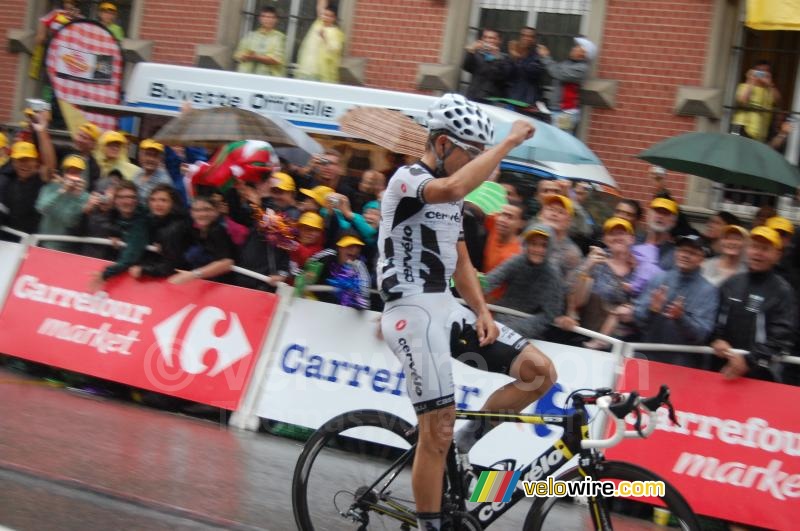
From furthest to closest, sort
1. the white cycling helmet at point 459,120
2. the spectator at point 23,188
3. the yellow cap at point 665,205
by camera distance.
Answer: the spectator at point 23,188
the yellow cap at point 665,205
the white cycling helmet at point 459,120

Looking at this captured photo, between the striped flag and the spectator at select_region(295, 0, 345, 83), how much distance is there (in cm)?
1025

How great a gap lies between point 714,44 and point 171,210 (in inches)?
263

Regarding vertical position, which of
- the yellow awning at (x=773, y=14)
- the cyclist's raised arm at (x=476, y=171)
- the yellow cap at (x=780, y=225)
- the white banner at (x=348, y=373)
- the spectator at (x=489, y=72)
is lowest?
the white banner at (x=348, y=373)

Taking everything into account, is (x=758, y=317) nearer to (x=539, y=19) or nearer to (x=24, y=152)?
(x=24, y=152)

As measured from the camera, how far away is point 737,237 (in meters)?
8.54

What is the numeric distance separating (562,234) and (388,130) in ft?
7.56

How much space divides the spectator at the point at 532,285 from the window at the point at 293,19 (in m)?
8.52

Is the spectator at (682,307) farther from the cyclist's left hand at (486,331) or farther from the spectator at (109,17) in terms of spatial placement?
the spectator at (109,17)

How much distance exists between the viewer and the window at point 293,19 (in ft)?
53.1

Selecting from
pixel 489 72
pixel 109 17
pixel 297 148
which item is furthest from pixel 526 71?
pixel 109 17

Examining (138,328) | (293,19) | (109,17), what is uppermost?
(293,19)

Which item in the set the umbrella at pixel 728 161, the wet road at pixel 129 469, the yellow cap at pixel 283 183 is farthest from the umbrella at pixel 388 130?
the wet road at pixel 129 469

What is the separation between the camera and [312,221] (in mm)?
9211

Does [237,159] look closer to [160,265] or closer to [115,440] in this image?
[160,265]
